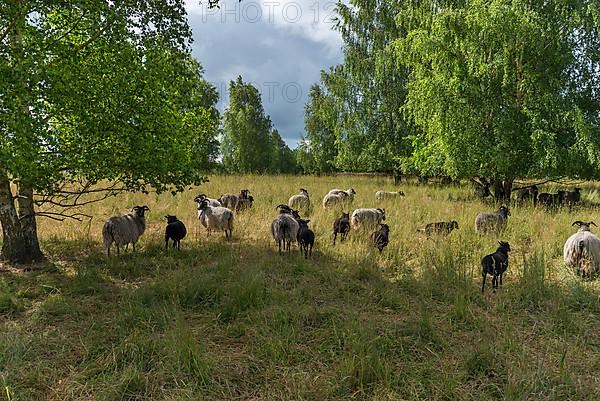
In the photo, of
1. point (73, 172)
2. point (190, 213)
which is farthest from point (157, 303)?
point (190, 213)

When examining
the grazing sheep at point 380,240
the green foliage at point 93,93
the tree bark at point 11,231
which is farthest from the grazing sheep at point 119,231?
the grazing sheep at point 380,240

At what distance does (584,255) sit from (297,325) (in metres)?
5.66

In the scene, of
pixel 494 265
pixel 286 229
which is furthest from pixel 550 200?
pixel 286 229

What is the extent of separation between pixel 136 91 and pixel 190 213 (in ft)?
21.0

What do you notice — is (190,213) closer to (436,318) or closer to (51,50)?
(51,50)

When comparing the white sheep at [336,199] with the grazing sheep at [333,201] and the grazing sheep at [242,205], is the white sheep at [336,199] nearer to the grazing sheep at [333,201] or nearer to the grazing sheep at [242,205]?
the grazing sheep at [333,201]

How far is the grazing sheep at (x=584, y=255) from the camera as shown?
6477 mm

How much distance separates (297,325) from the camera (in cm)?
479

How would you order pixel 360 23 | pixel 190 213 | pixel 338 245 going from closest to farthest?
pixel 338 245 → pixel 190 213 → pixel 360 23

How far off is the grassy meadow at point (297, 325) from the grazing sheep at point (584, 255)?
36 cm

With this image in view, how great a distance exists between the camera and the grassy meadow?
142 inches

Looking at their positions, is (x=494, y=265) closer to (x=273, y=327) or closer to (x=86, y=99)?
(x=273, y=327)

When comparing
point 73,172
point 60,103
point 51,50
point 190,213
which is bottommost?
point 190,213

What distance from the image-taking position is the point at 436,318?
516 centimetres
